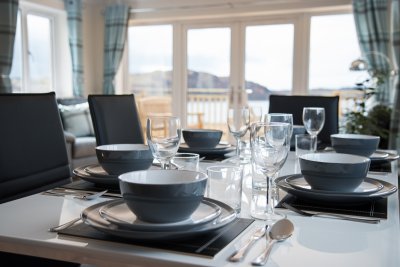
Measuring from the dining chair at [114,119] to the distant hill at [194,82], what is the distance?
3.26 meters

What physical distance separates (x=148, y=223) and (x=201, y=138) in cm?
118

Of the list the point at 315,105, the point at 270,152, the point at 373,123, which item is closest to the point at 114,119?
the point at 315,105

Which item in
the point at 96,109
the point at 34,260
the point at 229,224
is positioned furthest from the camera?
the point at 96,109

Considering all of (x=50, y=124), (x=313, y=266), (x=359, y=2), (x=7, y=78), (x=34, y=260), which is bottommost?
(x=34, y=260)

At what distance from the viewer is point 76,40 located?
18.4 ft

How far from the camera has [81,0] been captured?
18.5 ft

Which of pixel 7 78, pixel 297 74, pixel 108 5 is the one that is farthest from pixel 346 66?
pixel 7 78

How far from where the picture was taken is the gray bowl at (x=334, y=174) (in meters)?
1.09

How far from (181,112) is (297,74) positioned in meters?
1.62

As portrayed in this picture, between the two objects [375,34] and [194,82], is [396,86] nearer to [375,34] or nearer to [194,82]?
[375,34]

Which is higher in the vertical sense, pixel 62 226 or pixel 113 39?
pixel 113 39

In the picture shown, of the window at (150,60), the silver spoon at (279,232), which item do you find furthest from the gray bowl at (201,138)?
the window at (150,60)

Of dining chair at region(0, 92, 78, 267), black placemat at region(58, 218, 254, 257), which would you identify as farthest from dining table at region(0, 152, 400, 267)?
dining chair at region(0, 92, 78, 267)

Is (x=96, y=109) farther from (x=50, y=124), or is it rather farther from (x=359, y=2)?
(x=359, y=2)
